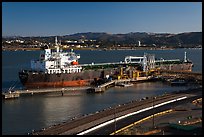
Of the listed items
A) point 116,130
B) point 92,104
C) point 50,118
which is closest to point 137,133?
point 116,130

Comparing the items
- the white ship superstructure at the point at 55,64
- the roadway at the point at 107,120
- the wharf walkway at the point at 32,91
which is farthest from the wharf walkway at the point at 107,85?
the roadway at the point at 107,120

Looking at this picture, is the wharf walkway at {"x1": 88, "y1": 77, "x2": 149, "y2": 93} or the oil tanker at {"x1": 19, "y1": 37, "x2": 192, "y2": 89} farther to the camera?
the oil tanker at {"x1": 19, "y1": 37, "x2": 192, "y2": 89}

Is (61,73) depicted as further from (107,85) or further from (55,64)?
(107,85)

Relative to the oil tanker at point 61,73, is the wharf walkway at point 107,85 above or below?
below

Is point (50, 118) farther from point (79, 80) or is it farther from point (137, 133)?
point (79, 80)

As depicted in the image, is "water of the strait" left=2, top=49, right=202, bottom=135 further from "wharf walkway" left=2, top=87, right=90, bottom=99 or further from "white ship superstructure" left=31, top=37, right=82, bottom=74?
"white ship superstructure" left=31, top=37, right=82, bottom=74

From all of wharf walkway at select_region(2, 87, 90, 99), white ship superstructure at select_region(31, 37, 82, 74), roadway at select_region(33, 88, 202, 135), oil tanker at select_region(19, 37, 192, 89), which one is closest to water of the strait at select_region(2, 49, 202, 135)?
wharf walkway at select_region(2, 87, 90, 99)

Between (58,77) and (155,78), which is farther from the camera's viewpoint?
(155,78)

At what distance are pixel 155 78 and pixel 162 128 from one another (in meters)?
12.5

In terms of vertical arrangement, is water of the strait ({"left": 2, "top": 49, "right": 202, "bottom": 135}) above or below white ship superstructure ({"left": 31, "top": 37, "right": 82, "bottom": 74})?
below

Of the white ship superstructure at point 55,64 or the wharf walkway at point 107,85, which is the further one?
the white ship superstructure at point 55,64

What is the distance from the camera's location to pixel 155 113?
10.6 m

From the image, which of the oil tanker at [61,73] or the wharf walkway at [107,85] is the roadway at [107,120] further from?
the oil tanker at [61,73]

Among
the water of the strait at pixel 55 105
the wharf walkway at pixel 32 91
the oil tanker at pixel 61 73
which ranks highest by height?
the oil tanker at pixel 61 73
